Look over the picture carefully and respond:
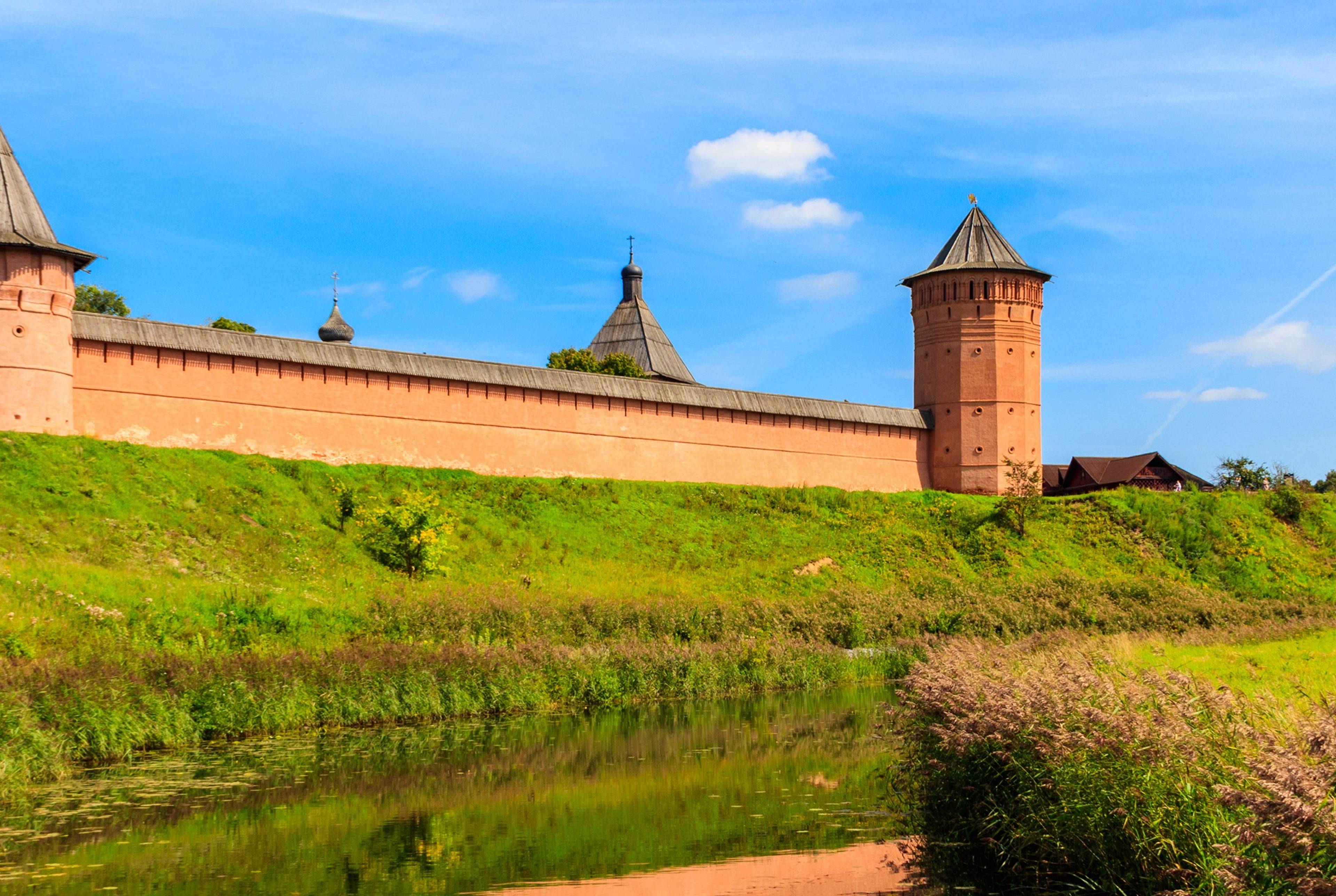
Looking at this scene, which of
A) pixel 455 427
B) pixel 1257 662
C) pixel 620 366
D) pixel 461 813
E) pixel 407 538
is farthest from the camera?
pixel 620 366

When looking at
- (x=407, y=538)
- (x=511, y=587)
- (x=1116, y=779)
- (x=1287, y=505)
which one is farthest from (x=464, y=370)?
(x=1116, y=779)

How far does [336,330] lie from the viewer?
1548 inches

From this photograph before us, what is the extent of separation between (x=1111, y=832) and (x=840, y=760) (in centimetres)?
513

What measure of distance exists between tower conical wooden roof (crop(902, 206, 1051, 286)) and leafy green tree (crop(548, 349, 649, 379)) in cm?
754

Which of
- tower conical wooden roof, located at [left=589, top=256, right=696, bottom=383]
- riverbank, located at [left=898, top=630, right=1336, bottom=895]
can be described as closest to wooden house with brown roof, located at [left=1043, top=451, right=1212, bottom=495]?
tower conical wooden roof, located at [left=589, top=256, right=696, bottom=383]

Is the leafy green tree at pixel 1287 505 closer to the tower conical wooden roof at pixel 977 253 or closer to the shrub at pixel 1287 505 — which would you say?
the shrub at pixel 1287 505

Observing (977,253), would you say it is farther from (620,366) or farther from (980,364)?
(620,366)

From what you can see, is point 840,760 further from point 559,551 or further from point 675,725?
point 559,551

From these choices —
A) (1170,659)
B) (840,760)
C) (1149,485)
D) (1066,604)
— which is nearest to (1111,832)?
(840,760)

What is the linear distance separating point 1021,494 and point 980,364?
135 inches

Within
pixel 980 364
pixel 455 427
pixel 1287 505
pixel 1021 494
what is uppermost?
pixel 980 364

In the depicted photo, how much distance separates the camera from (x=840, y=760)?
11.1m

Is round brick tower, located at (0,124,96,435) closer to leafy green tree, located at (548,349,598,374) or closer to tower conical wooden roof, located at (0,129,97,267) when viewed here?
tower conical wooden roof, located at (0,129,97,267)

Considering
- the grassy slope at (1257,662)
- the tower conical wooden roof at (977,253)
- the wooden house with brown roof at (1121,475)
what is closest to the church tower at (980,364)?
the tower conical wooden roof at (977,253)
